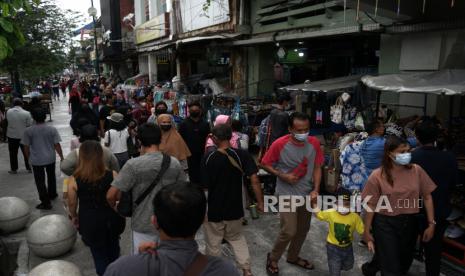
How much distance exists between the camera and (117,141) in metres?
6.32

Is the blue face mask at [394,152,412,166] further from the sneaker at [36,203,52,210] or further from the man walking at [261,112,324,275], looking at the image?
the sneaker at [36,203,52,210]

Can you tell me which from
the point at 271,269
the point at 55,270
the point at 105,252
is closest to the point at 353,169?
the point at 271,269

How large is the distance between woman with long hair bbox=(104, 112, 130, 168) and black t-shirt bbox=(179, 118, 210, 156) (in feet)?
3.20

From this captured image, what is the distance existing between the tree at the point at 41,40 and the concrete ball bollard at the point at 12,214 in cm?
1111

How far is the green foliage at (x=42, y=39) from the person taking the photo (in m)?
15.6

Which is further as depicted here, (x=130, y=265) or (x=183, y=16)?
(x=183, y=16)

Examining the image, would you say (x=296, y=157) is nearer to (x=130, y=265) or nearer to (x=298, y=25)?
(x=130, y=265)

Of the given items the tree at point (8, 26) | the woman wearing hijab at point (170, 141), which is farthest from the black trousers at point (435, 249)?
the tree at point (8, 26)

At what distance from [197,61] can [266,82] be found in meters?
7.63

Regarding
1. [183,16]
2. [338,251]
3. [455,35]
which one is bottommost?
[338,251]

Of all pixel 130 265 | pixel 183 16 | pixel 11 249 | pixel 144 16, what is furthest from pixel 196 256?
pixel 144 16

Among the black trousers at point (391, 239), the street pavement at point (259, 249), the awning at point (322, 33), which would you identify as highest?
the awning at point (322, 33)

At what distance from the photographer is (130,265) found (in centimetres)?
174

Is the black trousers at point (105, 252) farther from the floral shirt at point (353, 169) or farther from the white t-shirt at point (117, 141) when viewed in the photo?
the floral shirt at point (353, 169)
